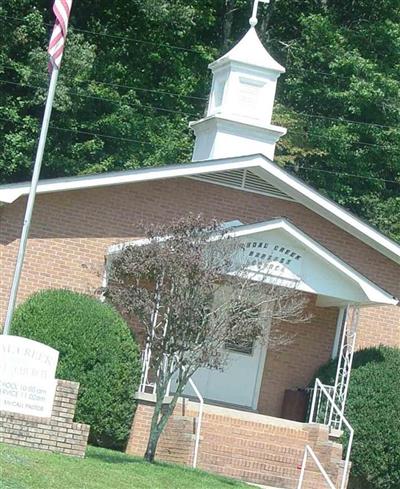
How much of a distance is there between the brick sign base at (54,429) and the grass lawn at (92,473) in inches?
10.6

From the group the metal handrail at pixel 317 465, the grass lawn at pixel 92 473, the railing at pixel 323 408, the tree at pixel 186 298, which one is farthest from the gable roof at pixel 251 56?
the grass lawn at pixel 92 473

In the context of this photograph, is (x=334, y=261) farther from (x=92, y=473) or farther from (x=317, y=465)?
(x=92, y=473)

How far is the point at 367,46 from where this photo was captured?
40281mm

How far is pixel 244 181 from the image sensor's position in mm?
24609

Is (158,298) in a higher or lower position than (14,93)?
lower

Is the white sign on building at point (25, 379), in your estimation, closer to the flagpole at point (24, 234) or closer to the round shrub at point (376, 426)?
the flagpole at point (24, 234)

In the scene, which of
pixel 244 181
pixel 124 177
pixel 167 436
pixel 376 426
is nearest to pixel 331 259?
pixel 244 181

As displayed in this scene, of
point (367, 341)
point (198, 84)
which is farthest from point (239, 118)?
point (198, 84)

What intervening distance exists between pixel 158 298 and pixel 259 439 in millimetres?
4602

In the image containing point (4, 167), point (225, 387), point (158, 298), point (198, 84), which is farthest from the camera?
point (198, 84)

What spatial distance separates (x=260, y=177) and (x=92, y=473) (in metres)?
9.83

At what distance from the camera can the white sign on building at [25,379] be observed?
1698 centimetres

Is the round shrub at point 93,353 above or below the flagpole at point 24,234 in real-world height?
below

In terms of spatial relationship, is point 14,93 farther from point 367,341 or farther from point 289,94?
point 367,341
